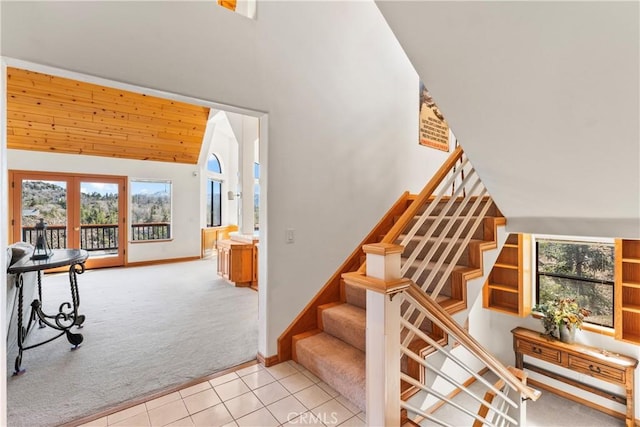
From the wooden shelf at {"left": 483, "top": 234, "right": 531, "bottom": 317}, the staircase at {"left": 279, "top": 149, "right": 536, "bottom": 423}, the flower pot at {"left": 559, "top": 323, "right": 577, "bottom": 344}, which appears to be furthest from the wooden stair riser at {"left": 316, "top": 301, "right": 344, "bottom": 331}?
the flower pot at {"left": 559, "top": 323, "right": 577, "bottom": 344}

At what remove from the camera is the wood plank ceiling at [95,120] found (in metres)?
4.12

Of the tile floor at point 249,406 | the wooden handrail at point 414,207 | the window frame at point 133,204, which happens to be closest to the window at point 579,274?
the wooden handrail at point 414,207

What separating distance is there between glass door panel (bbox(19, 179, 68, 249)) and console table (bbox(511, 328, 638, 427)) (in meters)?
Result: 8.23

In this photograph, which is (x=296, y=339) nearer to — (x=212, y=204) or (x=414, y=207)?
(x=414, y=207)

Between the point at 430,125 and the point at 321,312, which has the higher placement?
the point at 430,125

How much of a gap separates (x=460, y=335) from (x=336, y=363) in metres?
0.92

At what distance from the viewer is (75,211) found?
5.93 meters

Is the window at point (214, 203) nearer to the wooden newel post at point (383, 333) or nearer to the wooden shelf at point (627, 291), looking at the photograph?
the wooden newel post at point (383, 333)

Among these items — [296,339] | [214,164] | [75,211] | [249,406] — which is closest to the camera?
[249,406]

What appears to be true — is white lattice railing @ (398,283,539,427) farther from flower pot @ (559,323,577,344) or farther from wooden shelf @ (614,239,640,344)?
wooden shelf @ (614,239,640,344)

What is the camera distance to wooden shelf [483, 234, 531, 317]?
4219mm

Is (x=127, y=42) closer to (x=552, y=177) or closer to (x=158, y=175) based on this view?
(x=552, y=177)

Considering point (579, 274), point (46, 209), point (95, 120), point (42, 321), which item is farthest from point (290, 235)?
point (46, 209)

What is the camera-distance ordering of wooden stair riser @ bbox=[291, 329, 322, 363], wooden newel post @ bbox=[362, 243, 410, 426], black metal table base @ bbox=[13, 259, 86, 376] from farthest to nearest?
1. wooden stair riser @ bbox=[291, 329, 322, 363]
2. black metal table base @ bbox=[13, 259, 86, 376]
3. wooden newel post @ bbox=[362, 243, 410, 426]
